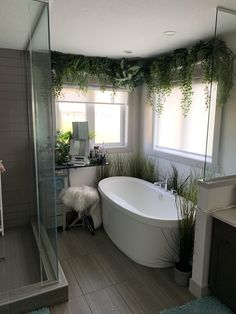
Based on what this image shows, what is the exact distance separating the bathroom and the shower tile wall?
0.01m

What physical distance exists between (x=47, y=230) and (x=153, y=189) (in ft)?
5.36

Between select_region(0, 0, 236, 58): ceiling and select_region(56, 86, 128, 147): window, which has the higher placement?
select_region(0, 0, 236, 58): ceiling

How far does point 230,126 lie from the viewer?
256cm

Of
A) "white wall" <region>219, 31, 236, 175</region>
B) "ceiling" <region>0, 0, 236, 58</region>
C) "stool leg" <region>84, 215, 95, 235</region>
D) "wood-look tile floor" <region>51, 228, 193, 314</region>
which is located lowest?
"wood-look tile floor" <region>51, 228, 193, 314</region>

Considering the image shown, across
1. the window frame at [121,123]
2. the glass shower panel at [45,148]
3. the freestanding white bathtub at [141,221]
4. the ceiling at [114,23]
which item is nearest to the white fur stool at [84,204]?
the freestanding white bathtub at [141,221]

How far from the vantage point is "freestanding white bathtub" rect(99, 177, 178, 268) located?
98.2 inches

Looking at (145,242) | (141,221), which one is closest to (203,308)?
(145,242)

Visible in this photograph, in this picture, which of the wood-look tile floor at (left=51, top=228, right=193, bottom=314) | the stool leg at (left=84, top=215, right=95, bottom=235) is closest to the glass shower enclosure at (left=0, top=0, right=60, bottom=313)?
the wood-look tile floor at (left=51, top=228, right=193, bottom=314)

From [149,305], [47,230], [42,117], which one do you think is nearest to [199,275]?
[149,305]

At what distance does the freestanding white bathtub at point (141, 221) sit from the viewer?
2.49m

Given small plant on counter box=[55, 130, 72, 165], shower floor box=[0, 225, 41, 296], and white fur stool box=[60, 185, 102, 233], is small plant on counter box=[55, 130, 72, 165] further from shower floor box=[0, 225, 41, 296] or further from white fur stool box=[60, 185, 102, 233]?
shower floor box=[0, 225, 41, 296]

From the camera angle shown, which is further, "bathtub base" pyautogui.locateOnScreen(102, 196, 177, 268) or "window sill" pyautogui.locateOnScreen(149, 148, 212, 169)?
"window sill" pyautogui.locateOnScreen(149, 148, 212, 169)

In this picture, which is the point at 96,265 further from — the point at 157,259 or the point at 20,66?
the point at 20,66

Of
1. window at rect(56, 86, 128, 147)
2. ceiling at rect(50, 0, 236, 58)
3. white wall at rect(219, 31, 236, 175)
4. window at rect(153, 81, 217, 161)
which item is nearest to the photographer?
ceiling at rect(50, 0, 236, 58)
